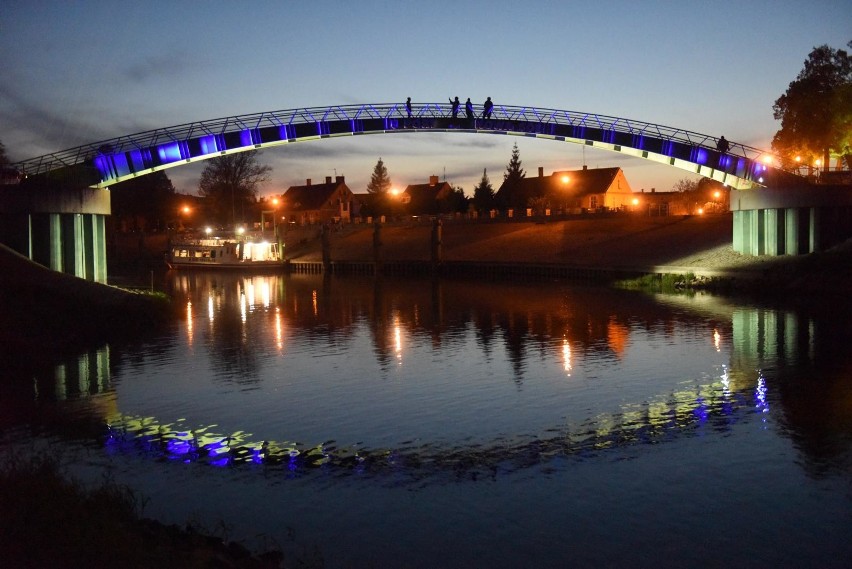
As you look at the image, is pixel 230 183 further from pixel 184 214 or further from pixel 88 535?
pixel 88 535

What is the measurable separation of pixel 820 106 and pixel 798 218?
76.2 feet

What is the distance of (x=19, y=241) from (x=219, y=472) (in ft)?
92.5

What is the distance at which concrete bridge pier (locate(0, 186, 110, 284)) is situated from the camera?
39.7 metres

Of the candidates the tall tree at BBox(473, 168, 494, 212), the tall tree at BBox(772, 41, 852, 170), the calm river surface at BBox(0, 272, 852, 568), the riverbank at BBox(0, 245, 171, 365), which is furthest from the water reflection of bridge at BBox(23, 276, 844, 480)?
the tall tree at BBox(473, 168, 494, 212)

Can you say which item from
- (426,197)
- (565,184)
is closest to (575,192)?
(565,184)

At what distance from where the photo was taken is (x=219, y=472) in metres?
16.2

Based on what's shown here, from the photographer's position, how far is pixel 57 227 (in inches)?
1614

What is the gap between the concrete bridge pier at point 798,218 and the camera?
5303 centimetres

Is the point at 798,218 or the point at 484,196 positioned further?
the point at 484,196

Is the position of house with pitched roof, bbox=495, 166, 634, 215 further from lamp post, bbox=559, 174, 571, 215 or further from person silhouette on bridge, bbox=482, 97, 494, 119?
person silhouette on bridge, bbox=482, 97, 494, 119

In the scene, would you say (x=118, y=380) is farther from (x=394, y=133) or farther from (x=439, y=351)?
(x=394, y=133)

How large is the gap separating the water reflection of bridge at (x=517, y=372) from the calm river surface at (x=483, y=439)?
0.11m

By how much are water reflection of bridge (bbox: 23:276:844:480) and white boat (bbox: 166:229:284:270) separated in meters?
34.7


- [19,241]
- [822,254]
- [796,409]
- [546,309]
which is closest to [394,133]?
[546,309]
